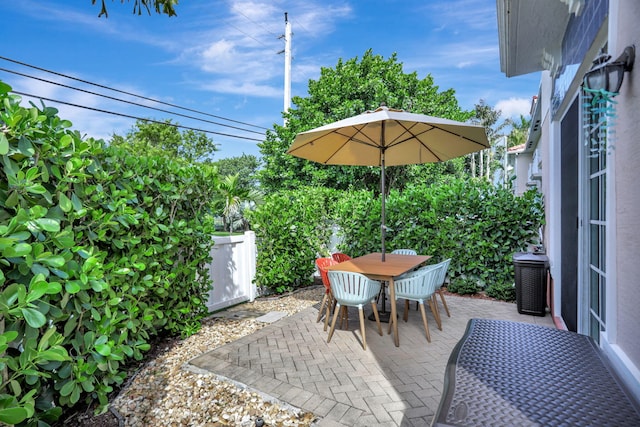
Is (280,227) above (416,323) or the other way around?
above

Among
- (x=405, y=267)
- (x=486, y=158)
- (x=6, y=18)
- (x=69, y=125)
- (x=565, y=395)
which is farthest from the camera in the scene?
(x=486, y=158)

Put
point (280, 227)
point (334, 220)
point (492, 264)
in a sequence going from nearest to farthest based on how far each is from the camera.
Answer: point (492, 264) < point (280, 227) < point (334, 220)

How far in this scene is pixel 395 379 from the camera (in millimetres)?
2918

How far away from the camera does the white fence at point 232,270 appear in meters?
5.10

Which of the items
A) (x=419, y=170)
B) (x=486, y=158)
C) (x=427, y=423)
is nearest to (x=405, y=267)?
(x=427, y=423)

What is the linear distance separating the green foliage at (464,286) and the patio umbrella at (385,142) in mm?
2109

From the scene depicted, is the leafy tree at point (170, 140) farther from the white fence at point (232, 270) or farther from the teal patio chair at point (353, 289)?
the teal patio chair at point (353, 289)

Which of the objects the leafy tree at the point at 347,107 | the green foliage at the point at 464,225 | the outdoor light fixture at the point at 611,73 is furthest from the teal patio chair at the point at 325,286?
the leafy tree at the point at 347,107

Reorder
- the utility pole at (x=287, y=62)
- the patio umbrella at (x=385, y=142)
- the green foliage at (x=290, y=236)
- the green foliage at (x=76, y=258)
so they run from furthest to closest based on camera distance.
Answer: the utility pole at (x=287, y=62), the green foliage at (x=290, y=236), the patio umbrella at (x=385, y=142), the green foliage at (x=76, y=258)

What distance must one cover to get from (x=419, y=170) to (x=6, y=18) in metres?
15.7

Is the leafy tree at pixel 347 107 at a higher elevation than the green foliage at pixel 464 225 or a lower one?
higher

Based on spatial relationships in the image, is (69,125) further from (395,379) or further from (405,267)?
(405,267)

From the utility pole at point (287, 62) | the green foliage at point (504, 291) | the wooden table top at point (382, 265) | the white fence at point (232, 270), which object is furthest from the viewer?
the utility pole at point (287, 62)

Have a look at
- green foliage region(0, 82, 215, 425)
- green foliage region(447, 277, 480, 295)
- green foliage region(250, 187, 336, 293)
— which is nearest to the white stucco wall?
green foliage region(0, 82, 215, 425)
